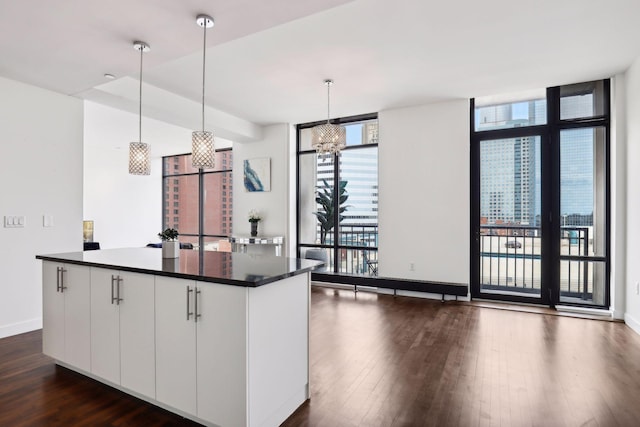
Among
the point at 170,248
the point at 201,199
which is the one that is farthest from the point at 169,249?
the point at 201,199

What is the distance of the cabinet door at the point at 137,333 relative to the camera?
6.93 feet

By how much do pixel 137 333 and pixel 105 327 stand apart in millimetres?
348

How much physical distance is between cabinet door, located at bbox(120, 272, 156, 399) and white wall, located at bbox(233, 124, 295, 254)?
3.91 meters

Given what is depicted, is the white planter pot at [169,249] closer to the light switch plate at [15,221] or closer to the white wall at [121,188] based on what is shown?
the light switch plate at [15,221]

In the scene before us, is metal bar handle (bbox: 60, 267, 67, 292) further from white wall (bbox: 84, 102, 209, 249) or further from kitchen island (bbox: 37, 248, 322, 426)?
white wall (bbox: 84, 102, 209, 249)

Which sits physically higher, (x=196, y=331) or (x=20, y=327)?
(x=196, y=331)

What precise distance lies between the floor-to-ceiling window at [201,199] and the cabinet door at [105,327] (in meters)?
5.05

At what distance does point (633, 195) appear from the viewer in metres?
3.67

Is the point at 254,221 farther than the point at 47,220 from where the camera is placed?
Yes

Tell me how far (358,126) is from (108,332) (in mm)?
4579

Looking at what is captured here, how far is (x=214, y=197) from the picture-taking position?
Answer: 7883 mm

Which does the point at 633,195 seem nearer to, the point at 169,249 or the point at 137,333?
the point at 169,249

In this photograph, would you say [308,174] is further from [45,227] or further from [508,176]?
[45,227]

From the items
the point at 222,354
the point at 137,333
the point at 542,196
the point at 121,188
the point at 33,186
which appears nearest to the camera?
the point at 222,354
